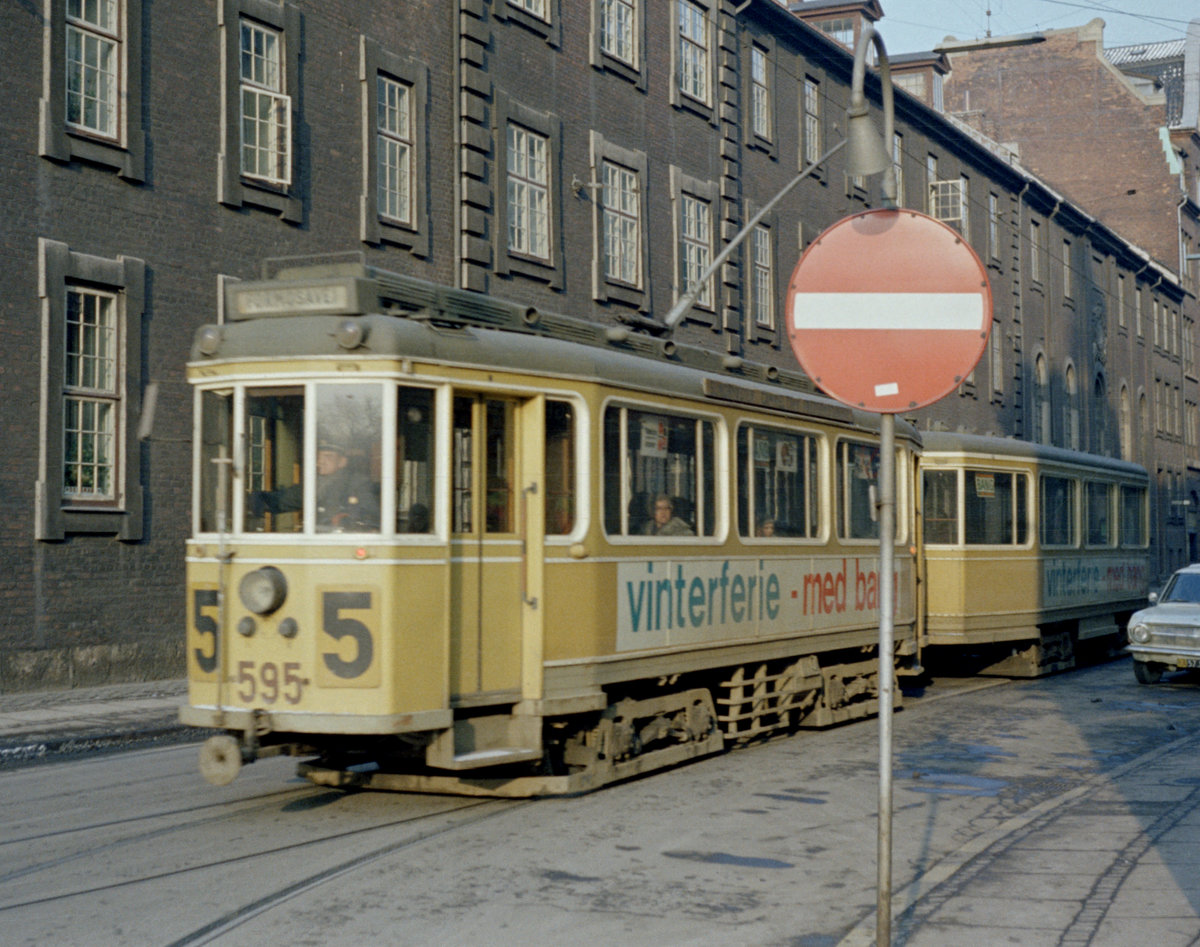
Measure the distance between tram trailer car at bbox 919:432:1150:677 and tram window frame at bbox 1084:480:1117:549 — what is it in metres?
0.02

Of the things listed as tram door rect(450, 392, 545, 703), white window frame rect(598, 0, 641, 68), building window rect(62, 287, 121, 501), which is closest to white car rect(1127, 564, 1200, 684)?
tram door rect(450, 392, 545, 703)

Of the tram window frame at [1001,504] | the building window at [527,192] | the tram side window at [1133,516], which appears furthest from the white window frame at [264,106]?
the tram side window at [1133,516]

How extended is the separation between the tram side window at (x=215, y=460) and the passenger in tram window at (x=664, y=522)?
2.94 metres

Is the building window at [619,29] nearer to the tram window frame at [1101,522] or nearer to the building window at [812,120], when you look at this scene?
the building window at [812,120]

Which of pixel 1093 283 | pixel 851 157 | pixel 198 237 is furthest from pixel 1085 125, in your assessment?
pixel 851 157

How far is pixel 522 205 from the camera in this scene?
24594 millimetres

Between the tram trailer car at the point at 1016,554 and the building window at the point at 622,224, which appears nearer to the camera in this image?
the tram trailer car at the point at 1016,554

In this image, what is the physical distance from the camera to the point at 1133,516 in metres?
24.7

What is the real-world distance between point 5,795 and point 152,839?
7.84 ft

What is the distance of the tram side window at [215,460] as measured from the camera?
9.01m

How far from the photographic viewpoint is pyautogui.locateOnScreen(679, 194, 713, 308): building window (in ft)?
95.9

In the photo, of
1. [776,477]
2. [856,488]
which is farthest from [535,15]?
[776,477]

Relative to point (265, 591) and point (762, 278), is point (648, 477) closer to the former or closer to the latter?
point (265, 591)

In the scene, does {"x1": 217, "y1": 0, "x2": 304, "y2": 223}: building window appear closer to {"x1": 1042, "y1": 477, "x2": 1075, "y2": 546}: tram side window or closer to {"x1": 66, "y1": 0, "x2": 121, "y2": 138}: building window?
{"x1": 66, "y1": 0, "x2": 121, "y2": 138}: building window
